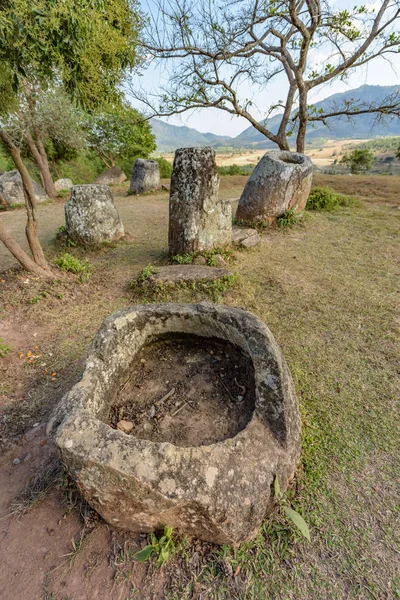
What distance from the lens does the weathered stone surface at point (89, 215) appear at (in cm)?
618

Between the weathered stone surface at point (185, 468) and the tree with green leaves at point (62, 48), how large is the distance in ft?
8.89

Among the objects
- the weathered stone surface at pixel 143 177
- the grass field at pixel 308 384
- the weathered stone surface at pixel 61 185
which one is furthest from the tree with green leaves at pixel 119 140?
the grass field at pixel 308 384

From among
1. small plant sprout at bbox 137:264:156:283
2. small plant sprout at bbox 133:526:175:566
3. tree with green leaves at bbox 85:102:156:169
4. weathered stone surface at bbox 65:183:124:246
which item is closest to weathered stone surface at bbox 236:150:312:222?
weathered stone surface at bbox 65:183:124:246

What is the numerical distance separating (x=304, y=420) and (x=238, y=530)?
3.62 feet

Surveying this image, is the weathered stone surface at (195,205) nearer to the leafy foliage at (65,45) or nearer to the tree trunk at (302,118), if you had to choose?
the leafy foliage at (65,45)

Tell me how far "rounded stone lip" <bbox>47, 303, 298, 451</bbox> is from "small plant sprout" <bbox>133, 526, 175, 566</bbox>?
1.54ft

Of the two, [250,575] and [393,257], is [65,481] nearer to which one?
[250,575]

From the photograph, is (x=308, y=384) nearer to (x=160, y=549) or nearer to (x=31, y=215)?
(x=160, y=549)

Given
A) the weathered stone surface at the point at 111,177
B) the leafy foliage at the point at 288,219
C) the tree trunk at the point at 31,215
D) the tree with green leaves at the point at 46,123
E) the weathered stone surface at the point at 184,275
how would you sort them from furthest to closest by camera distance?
the weathered stone surface at the point at 111,177 → the tree with green leaves at the point at 46,123 → the leafy foliage at the point at 288,219 → the weathered stone surface at the point at 184,275 → the tree trunk at the point at 31,215

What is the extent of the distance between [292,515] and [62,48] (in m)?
3.93

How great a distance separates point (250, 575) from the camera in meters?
1.48

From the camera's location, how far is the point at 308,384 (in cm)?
269

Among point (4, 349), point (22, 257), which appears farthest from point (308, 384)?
point (22, 257)

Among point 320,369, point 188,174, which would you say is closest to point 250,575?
point 320,369
